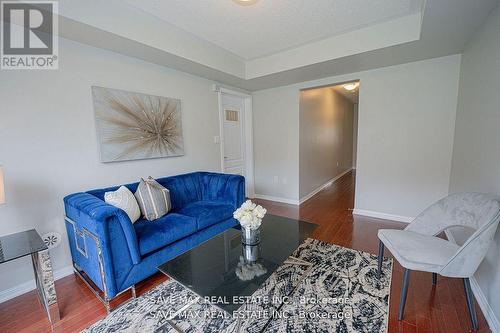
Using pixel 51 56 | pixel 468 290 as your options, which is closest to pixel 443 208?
pixel 468 290

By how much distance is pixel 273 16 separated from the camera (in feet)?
7.28

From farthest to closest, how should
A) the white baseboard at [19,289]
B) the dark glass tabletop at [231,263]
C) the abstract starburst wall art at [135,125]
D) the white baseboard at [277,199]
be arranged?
the white baseboard at [277,199] → the abstract starburst wall art at [135,125] → the white baseboard at [19,289] → the dark glass tabletop at [231,263]

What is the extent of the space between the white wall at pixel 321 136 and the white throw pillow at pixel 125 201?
117 inches

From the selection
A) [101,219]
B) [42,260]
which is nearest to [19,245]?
[42,260]

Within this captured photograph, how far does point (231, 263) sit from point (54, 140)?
1.97 meters

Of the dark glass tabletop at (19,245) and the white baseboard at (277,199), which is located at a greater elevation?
the dark glass tabletop at (19,245)

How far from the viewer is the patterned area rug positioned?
1421mm

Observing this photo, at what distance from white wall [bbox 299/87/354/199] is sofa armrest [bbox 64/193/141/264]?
10.4 feet

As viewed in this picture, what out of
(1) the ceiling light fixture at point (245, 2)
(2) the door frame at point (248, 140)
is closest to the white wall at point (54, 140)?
(1) the ceiling light fixture at point (245, 2)

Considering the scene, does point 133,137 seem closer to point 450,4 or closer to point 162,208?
point 162,208

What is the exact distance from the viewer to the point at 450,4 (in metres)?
1.66

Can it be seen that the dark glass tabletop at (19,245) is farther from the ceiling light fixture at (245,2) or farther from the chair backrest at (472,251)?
the chair backrest at (472,251)

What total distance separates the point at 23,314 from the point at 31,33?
2287 millimetres

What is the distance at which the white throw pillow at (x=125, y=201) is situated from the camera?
1931 mm
